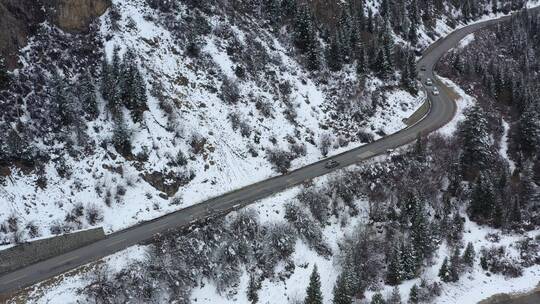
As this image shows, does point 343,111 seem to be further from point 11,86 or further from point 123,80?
point 11,86

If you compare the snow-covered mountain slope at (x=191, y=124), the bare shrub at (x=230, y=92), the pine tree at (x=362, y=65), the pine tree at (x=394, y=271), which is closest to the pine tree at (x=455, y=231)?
the pine tree at (x=394, y=271)

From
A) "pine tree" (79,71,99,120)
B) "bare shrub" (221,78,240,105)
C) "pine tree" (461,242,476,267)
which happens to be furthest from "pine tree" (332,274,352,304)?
"pine tree" (79,71,99,120)

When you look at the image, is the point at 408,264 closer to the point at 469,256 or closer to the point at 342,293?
the point at 469,256

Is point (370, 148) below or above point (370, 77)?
below

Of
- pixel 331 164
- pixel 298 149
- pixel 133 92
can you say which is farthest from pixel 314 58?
pixel 133 92

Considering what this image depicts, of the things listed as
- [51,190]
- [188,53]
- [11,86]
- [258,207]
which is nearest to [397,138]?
[258,207]
